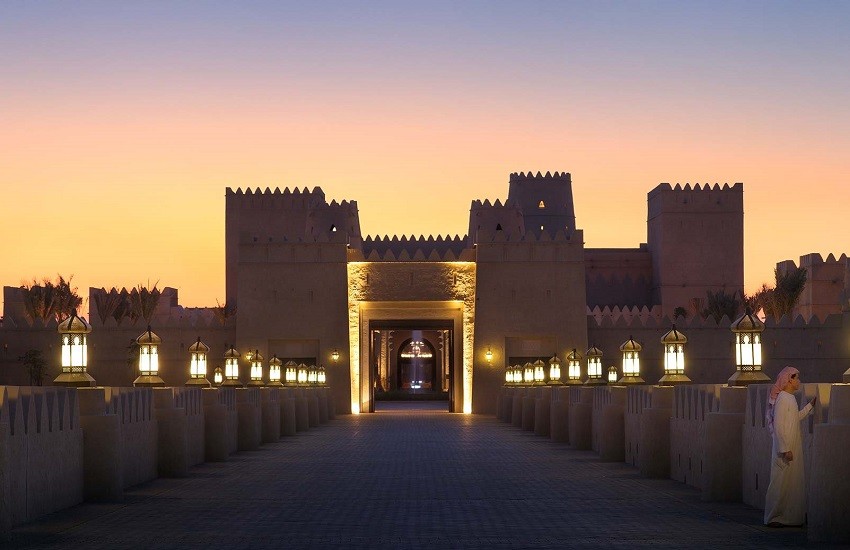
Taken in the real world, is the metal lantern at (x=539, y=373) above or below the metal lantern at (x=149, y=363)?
below

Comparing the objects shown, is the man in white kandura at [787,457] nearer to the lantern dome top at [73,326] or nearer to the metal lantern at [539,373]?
the lantern dome top at [73,326]

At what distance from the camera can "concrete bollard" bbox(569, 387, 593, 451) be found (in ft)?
77.5

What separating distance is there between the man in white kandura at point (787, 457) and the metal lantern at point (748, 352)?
2.76 metres

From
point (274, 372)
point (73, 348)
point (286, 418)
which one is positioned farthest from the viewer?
point (274, 372)

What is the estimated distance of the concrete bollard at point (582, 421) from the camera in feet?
77.5

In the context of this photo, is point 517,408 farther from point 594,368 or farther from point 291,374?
point 594,368

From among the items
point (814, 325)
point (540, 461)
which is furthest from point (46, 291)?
point (540, 461)

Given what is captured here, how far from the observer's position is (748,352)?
13.7 m

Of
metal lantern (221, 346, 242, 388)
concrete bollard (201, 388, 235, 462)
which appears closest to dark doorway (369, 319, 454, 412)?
metal lantern (221, 346, 242, 388)

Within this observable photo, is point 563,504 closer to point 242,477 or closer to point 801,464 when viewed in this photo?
point 801,464

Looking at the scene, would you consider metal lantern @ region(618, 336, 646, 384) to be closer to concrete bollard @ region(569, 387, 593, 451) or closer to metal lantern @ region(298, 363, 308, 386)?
concrete bollard @ region(569, 387, 593, 451)

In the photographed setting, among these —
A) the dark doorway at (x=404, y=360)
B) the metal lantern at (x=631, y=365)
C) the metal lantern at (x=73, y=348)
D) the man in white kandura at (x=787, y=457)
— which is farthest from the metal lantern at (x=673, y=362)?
the dark doorway at (x=404, y=360)

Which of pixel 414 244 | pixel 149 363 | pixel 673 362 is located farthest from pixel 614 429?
pixel 414 244

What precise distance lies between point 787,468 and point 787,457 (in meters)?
0.14
